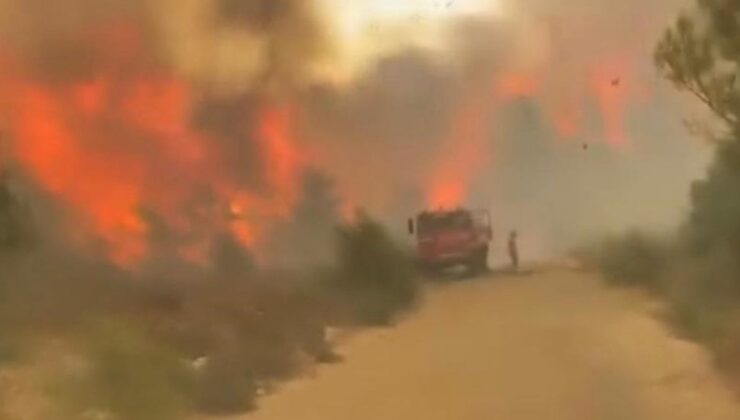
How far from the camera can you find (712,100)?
1393 mm

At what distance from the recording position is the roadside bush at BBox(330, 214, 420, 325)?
1.38 m

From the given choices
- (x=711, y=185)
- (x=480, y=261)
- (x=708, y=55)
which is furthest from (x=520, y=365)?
(x=708, y=55)

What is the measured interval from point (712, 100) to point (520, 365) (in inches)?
15.6

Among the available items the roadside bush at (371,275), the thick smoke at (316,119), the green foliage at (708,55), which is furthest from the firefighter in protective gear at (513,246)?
the green foliage at (708,55)

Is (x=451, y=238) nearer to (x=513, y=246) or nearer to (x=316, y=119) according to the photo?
(x=513, y=246)

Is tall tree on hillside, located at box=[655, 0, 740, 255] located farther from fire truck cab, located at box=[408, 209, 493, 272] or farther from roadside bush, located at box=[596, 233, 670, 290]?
fire truck cab, located at box=[408, 209, 493, 272]

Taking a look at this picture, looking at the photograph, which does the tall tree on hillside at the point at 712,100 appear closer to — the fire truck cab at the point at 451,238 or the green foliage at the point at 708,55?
the green foliage at the point at 708,55

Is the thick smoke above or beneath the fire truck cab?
above

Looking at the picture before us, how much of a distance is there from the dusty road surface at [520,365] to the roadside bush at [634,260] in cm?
2

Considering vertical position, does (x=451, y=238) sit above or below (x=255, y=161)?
below

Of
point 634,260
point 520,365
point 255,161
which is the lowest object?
point 520,365

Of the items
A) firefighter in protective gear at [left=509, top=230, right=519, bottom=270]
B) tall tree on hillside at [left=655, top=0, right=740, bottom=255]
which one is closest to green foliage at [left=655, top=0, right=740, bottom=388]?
tall tree on hillside at [left=655, top=0, right=740, bottom=255]

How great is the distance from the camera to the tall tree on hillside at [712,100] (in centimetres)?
138

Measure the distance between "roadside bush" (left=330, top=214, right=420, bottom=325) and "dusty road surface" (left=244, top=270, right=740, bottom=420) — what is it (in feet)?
0.08
